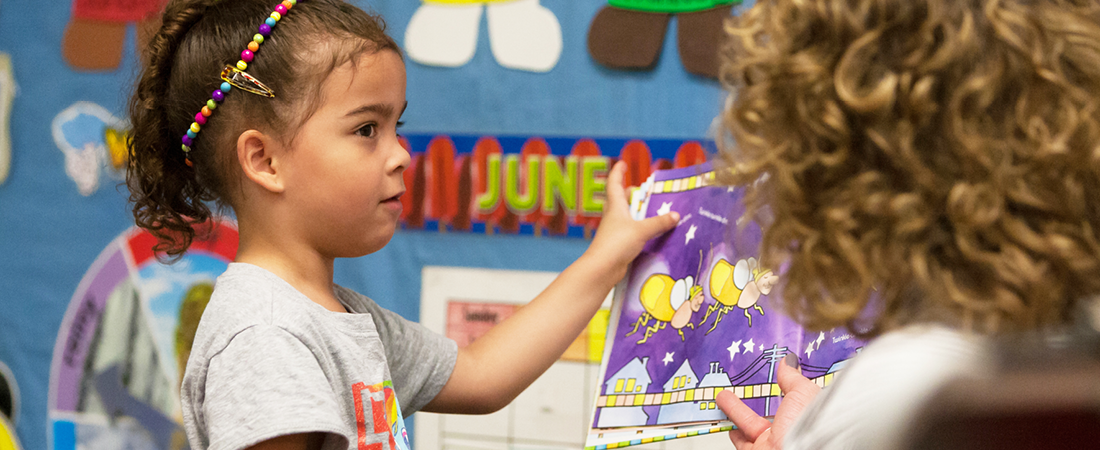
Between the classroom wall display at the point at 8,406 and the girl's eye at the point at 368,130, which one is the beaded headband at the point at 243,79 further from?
the classroom wall display at the point at 8,406

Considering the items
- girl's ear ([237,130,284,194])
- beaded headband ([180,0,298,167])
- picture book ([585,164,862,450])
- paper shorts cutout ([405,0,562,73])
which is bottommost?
picture book ([585,164,862,450])

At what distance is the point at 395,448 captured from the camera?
623 millimetres

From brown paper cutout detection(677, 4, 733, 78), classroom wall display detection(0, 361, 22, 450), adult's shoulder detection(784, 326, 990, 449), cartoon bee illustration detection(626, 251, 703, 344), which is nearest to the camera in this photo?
adult's shoulder detection(784, 326, 990, 449)

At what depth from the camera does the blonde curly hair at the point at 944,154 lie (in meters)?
0.37

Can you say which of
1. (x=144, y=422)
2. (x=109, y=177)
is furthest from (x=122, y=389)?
(x=109, y=177)

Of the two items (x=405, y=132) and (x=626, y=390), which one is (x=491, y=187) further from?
(x=626, y=390)

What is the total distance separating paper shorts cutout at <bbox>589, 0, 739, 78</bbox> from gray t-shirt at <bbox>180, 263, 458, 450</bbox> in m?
0.55

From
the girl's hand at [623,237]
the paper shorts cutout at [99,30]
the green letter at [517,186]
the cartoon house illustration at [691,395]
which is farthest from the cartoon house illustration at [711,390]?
the paper shorts cutout at [99,30]

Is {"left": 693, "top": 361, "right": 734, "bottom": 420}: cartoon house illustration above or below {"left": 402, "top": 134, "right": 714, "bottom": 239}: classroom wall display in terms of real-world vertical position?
below

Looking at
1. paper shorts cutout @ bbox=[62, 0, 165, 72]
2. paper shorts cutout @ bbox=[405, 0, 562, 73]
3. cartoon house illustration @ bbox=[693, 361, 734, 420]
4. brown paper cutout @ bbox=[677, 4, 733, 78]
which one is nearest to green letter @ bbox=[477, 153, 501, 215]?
paper shorts cutout @ bbox=[405, 0, 562, 73]

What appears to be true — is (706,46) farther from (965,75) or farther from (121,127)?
(121,127)

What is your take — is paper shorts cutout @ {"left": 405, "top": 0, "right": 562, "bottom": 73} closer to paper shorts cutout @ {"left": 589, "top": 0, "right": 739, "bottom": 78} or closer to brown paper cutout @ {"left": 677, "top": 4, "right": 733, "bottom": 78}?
paper shorts cutout @ {"left": 589, "top": 0, "right": 739, "bottom": 78}

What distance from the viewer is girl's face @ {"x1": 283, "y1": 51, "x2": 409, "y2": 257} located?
2.12 feet

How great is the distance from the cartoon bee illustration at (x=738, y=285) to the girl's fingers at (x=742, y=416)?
7 centimetres
